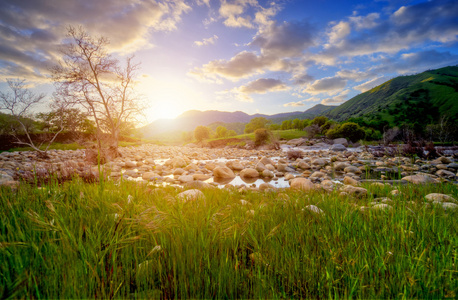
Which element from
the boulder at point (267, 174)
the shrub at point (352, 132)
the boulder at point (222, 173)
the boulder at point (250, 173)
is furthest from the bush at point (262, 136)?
the boulder at point (222, 173)

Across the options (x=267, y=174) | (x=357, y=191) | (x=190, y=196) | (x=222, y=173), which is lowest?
(x=267, y=174)

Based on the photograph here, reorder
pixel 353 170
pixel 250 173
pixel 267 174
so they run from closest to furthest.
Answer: pixel 267 174 < pixel 250 173 < pixel 353 170

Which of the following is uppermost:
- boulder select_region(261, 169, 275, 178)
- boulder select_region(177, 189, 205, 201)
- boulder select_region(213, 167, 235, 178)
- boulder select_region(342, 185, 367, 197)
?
boulder select_region(177, 189, 205, 201)

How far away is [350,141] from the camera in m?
40.4

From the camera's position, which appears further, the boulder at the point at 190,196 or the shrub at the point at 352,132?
the shrub at the point at 352,132

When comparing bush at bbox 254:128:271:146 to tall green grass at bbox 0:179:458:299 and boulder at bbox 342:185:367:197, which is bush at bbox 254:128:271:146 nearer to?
boulder at bbox 342:185:367:197

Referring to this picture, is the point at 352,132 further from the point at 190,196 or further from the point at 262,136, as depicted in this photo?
the point at 190,196

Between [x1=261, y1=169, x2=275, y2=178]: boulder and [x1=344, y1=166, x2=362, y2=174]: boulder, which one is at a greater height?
[x1=261, y1=169, x2=275, y2=178]: boulder

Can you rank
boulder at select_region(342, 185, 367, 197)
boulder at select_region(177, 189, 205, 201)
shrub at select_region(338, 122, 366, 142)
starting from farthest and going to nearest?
shrub at select_region(338, 122, 366, 142), boulder at select_region(342, 185, 367, 197), boulder at select_region(177, 189, 205, 201)

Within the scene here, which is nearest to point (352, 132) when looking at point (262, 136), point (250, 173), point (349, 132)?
point (349, 132)

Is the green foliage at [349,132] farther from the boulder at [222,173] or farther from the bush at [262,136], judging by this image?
the boulder at [222,173]

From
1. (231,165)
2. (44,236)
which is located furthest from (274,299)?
(231,165)

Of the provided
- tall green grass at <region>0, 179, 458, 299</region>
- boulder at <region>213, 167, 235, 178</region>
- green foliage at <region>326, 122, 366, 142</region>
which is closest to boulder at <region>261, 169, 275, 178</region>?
boulder at <region>213, 167, 235, 178</region>

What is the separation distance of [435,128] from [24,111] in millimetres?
68565
